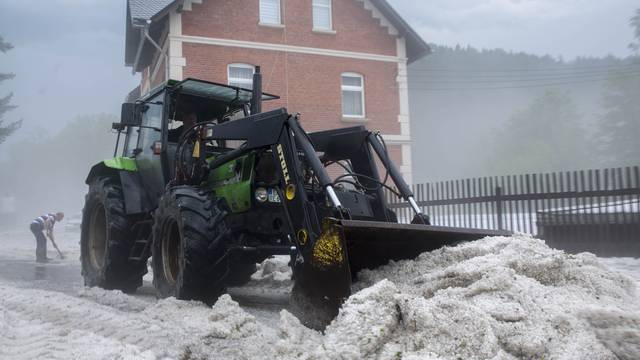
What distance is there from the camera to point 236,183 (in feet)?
19.1

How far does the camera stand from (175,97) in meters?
6.73

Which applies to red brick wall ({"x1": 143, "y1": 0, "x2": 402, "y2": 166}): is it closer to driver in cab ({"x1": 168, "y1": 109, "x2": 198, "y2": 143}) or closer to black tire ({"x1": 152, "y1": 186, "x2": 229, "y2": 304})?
driver in cab ({"x1": 168, "y1": 109, "x2": 198, "y2": 143})

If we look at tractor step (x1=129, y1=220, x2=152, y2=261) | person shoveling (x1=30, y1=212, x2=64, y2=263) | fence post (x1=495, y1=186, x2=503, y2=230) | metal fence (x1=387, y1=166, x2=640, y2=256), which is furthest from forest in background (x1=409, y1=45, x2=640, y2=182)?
tractor step (x1=129, y1=220, x2=152, y2=261)

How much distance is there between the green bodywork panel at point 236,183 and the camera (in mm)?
5664

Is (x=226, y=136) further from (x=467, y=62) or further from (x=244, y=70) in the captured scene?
(x=467, y=62)

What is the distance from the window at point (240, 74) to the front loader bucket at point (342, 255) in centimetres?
1477

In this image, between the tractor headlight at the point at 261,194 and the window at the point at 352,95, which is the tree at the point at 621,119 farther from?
the tractor headlight at the point at 261,194

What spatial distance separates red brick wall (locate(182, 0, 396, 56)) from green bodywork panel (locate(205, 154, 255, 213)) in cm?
1280

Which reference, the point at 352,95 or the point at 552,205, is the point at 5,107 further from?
the point at 552,205

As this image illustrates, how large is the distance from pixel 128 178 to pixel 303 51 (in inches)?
524

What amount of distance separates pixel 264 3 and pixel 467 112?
66.1m

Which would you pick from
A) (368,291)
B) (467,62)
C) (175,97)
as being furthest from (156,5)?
(467,62)

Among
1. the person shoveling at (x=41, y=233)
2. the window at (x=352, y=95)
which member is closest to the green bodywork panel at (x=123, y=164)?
the person shoveling at (x=41, y=233)

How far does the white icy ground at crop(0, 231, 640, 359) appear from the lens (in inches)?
120
